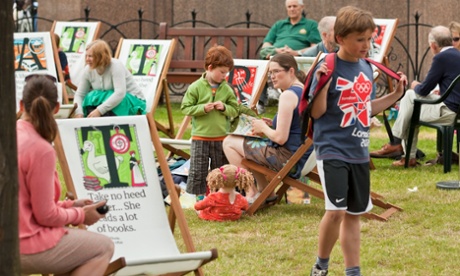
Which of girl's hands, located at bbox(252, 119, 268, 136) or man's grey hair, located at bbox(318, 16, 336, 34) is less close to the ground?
man's grey hair, located at bbox(318, 16, 336, 34)

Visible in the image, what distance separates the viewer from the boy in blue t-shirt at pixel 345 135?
19.8 ft

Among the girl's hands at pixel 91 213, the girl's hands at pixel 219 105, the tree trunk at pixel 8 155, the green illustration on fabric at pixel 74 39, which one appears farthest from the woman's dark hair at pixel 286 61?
the green illustration on fabric at pixel 74 39

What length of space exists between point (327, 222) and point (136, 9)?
11.5 m

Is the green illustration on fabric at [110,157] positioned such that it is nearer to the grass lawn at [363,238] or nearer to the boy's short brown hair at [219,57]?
the grass lawn at [363,238]

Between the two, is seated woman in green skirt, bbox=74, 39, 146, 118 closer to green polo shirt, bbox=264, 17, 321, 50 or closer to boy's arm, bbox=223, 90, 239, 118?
boy's arm, bbox=223, 90, 239, 118

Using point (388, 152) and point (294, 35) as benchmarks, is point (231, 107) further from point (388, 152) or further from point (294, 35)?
point (294, 35)

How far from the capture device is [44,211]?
492 cm

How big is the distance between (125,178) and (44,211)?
1437 mm

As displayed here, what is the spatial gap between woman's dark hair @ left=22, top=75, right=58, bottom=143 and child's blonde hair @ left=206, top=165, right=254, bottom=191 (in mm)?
3103

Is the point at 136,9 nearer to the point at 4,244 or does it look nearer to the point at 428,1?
the point at 428,1

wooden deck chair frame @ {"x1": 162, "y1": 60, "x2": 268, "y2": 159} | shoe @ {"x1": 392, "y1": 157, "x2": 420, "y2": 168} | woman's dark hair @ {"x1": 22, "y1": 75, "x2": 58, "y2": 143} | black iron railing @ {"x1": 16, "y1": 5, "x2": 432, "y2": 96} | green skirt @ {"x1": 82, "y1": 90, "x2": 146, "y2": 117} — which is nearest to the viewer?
woman's dark hair @ {"x1": 22, "y1": 75, "x2": 58, "y2": 143}

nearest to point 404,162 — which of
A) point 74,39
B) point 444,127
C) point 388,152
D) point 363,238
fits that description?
point 388,152

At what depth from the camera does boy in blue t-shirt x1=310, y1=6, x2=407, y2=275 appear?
6047 mm

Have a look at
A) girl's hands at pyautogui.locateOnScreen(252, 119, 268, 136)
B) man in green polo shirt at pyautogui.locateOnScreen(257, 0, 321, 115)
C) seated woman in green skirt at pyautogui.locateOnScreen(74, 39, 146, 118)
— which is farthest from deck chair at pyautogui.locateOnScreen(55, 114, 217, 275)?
man in green polo shirt at pyautogui.locateOnScreen(257, 0, 321, 115)
